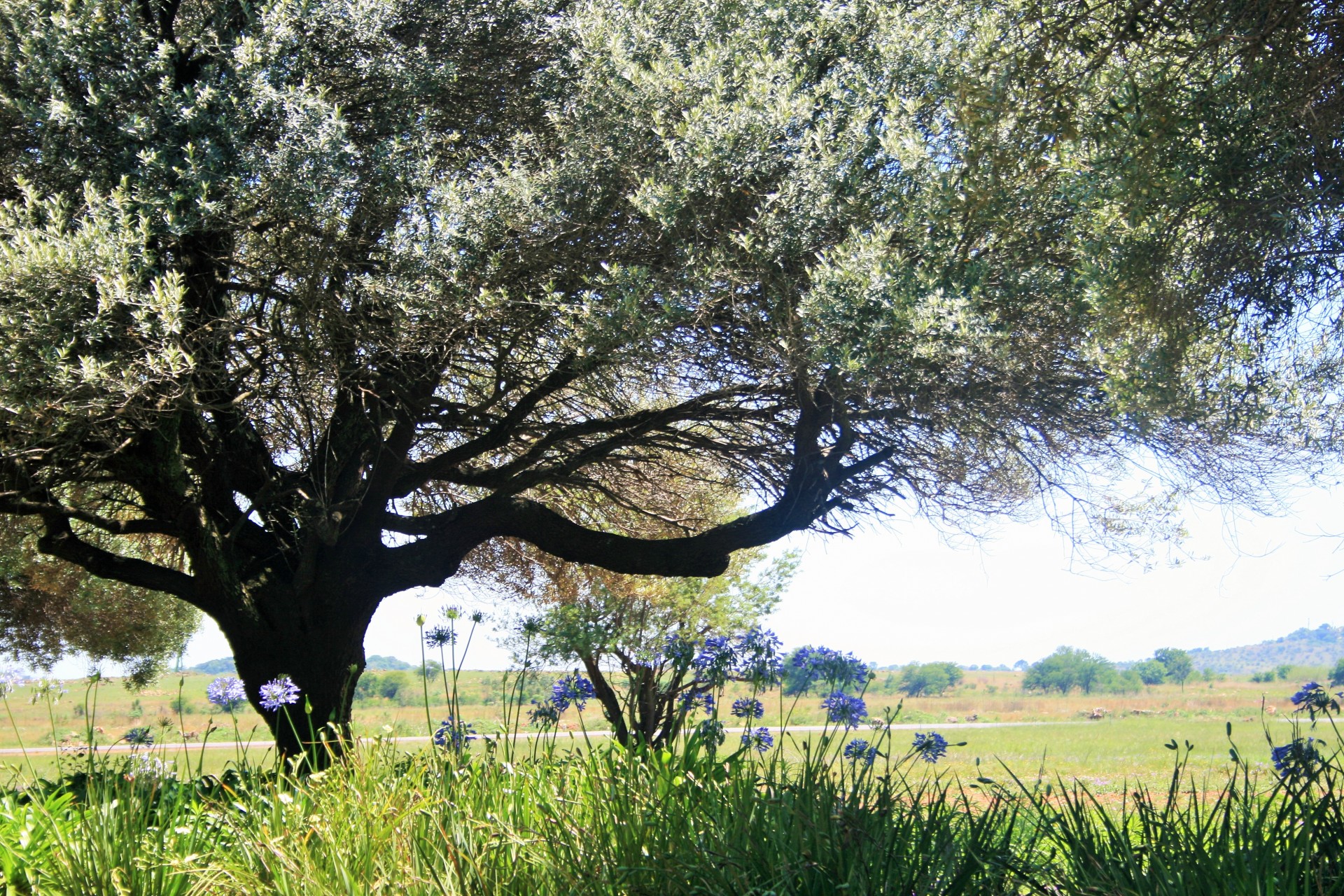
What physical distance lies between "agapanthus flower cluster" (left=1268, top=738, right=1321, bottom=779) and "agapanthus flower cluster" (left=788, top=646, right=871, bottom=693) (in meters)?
1.71

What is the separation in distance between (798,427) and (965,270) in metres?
2.31

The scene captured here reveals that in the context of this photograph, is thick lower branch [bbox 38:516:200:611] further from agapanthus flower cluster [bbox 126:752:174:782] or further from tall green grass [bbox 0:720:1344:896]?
tall green grass [bbox 0:720:1344:896]

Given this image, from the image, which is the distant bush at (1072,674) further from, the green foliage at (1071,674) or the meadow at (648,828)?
the meadow at (648,828)

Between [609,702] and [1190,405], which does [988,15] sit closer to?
[1190,405]

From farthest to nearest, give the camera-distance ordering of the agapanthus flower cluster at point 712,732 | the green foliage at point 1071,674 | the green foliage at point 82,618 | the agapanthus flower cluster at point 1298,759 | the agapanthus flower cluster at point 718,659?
A: the green foliage at point 1071,674, the green foliage at point 82,618, the agapanthus flower cluster at point 718,659, the agapanthus flower cluster at point 712,732, the agapanthus flower cluster at point 1298,759

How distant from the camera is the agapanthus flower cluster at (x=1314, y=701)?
13.9 ft

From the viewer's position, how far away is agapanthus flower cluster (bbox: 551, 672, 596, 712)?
522cm

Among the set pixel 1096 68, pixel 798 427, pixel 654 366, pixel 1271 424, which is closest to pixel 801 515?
pixel 798 427

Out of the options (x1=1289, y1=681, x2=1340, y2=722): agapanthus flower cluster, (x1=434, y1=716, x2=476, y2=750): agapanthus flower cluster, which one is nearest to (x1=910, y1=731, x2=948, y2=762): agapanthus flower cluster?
(x1=1289, y1=681, x2=1340, y2=722): agapanthus flower cluster

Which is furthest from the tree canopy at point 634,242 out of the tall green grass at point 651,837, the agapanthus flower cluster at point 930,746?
the agapanthus flower cluster at point 930,746

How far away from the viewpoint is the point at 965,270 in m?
6.25

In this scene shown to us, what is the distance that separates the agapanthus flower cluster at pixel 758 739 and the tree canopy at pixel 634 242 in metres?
2.21

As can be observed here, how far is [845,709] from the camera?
4.57m

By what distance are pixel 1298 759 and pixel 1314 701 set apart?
0.75m
